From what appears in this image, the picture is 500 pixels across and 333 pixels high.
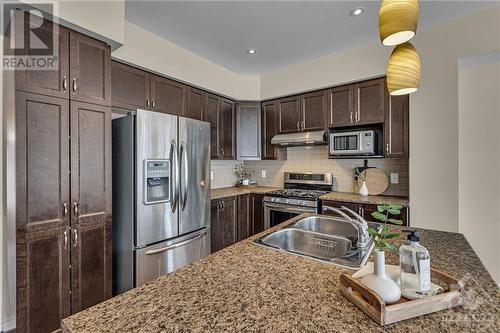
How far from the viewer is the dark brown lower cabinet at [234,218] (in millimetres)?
3119

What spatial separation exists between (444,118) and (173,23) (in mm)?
2847

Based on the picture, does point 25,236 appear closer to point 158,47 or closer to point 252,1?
point 158,47

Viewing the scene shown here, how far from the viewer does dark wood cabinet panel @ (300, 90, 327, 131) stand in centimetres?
329

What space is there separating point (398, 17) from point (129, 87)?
2.42 metres

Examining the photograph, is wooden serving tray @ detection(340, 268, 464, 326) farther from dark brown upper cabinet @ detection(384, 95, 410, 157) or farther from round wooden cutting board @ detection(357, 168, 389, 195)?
round wooden cutting board @ detection(357, 168, 389, 195)

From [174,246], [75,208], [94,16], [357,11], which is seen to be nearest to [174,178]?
[174,246]

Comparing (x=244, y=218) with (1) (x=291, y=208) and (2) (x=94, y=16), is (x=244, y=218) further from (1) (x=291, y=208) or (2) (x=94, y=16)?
(2) (x=94, y=16)

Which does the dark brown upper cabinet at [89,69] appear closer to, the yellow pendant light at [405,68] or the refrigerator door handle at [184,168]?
the refrigerator door handle at [184,168]

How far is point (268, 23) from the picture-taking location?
2.46 m

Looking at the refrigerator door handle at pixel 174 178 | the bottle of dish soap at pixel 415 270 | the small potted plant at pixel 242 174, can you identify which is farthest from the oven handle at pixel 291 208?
the bottle of dish soap at pixel 415 270

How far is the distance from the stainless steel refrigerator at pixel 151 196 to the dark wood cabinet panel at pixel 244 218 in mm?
1014

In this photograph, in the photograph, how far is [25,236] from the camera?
1574 mm

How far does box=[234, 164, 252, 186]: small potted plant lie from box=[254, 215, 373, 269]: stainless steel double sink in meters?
2.43

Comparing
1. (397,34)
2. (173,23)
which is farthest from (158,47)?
(397,34)
